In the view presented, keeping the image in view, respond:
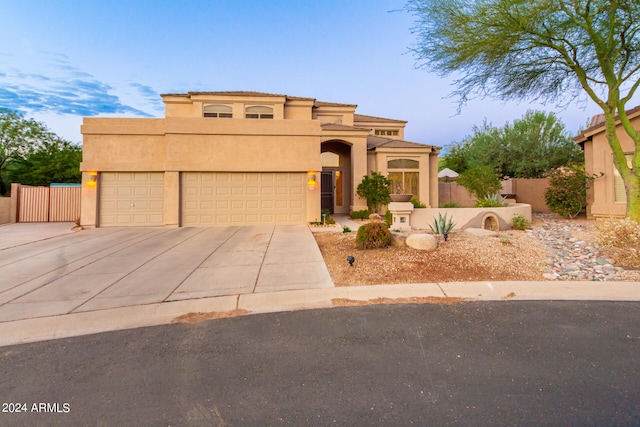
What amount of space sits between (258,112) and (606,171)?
1836 centimetres

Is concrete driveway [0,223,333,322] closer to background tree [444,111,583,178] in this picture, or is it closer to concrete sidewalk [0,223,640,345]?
concrete sidewalk [0,223,640,345]

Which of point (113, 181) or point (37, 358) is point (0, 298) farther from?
point (113, 181)

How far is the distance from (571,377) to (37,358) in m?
5.14

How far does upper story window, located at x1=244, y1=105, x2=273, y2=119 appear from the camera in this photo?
20.2 metres

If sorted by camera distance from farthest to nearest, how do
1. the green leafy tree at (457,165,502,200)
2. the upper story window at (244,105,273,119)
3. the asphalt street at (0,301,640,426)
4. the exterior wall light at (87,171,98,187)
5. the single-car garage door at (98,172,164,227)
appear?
the upper story window at (244,105,273,119) < the green leafy tree at (457,165,502,200) < the single-car garage door at (98,172,164,227) < the exterior wall light at (87,171,98,187) < the asphalt street at (0,301,640,426)

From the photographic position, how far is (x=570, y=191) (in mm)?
14031

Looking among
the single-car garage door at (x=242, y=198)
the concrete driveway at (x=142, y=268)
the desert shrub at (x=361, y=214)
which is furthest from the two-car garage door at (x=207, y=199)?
the desert shrub at (x=361, y=214)

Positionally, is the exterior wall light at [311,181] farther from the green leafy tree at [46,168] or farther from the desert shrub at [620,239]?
the green leafy tree at [46,168]

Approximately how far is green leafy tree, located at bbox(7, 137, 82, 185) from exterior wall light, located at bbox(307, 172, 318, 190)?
22.9m

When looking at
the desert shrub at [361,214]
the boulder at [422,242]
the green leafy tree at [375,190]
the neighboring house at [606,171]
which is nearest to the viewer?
the boulder at [422,242]

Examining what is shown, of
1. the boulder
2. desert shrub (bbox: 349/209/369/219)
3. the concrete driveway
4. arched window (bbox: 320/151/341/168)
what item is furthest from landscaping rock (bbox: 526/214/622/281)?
arched window (bbox: 320/151/341/168)

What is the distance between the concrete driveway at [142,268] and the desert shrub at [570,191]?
12.4m

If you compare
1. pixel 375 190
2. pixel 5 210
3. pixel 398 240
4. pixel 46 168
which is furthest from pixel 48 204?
pixel 398 240

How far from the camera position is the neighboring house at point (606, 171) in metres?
11.9
